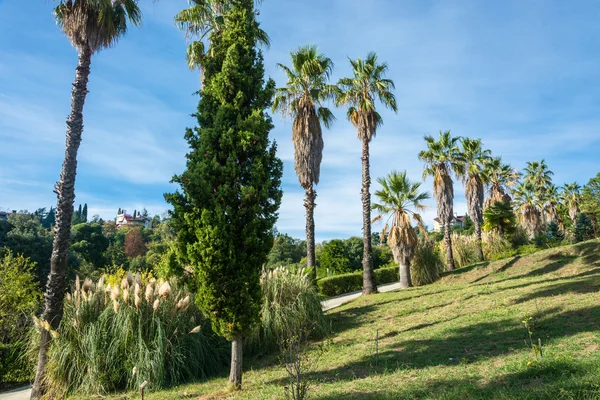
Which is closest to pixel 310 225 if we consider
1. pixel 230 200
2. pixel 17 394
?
pixel 230 200

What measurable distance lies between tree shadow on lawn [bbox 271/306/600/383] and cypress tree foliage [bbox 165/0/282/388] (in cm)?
176

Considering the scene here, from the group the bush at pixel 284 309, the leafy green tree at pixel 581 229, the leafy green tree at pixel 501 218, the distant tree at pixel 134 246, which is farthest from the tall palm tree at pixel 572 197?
the distant tree at pixel 134 246

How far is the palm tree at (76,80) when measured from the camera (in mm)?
8117

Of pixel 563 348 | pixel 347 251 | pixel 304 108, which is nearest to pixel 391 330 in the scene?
pixel 563 348

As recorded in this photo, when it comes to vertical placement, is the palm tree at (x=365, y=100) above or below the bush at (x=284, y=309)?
above

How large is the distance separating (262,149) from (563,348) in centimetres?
595

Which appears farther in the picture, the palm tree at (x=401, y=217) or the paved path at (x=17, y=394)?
the palm tree at (x=401, y=217)

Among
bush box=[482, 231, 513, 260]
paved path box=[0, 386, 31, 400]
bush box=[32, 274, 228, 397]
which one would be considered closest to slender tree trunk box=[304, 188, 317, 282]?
bush box=[32, 274, 228, 397]

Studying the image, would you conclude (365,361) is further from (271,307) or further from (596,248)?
(596,248)

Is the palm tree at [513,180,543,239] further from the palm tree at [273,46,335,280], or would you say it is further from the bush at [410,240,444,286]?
the palm tree at [273,46,335,280]

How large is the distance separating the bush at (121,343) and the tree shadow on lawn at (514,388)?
3483 millimetres

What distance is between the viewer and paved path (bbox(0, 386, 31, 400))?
26.3ft

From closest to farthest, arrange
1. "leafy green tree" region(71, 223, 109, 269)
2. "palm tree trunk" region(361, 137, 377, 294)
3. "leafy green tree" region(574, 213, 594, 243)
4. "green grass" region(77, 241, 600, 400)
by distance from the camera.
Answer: "green grass" region(77, 241, 600, 400)
"palm tree trunk" region(361, 137, 377, 294)
"leafy green tree" region(574, 213, 594, 243)
"leafy green tree" region(71, 223, 109, 269)

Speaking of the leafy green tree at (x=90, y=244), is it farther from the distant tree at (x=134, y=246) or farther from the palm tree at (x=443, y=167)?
the palm tree at (x=443, y=167)
